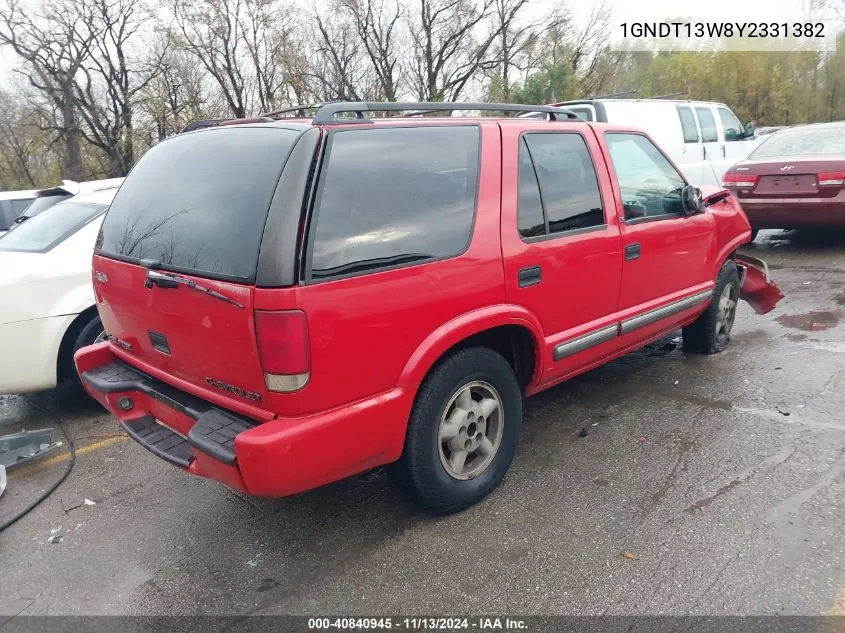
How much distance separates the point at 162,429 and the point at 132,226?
100cm

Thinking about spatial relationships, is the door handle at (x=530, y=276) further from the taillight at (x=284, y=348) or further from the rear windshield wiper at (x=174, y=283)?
A: the rear windshield wiper at (x=174, y=283)

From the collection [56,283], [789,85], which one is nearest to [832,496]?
[56,283]

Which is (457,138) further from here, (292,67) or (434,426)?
(292,67)

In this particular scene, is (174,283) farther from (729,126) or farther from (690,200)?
(729,126)

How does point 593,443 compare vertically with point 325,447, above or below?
below

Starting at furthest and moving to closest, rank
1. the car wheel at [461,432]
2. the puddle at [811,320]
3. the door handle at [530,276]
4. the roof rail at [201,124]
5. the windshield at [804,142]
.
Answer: the windshield at [804,142], the puddle at [811,320], the roof rail at [201,124], the door handle at [530,276], the car wheel at [461,432]

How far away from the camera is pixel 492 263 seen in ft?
9.61

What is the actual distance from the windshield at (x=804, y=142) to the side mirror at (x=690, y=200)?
16.2ft

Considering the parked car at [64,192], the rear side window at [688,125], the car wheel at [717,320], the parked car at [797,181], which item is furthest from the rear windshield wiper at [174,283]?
the rear side window at [688,125]

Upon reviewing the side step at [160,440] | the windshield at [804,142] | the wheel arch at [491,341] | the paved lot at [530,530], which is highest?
the windshield at [804,142]

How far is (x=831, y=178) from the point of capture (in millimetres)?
7398

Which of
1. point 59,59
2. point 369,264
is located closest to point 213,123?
point 369,264

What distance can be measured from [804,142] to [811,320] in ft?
13.0

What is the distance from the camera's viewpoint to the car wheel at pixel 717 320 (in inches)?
189
